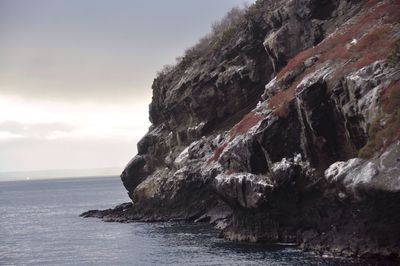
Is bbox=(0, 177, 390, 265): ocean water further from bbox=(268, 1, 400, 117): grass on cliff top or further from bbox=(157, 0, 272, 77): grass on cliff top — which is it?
bbox=(157, 0, 272, 77): grass on cliff top

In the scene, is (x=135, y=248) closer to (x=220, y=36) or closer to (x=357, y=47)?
(x=357, y=47)

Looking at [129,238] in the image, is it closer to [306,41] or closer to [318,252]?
[318,252]

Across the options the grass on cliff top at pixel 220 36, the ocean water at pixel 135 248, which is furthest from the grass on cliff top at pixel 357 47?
the grass on cliff top at pixel 220 36

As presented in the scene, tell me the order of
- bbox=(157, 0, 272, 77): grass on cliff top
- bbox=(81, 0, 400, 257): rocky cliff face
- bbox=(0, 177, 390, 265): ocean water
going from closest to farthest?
bbox=(81, 0, 400, 257): rocky cliff face < bbox=(0, 177, 390, 265): ocean water < bbox=(157, 0, 272, 77): grass on cliff top

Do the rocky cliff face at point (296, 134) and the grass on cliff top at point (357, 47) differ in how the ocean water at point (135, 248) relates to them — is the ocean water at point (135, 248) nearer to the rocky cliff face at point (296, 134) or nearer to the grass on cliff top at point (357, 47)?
the rocky cliff face at point (296, 134)

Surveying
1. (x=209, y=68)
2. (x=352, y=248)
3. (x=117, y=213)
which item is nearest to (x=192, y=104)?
(x=209, y=68)

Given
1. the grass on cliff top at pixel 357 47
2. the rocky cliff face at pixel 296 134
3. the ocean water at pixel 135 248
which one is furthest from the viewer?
the grass on cliff top at pixel 357 47

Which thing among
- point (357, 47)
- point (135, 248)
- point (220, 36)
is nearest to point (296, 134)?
point (357, 47)

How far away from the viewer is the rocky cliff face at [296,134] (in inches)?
2169

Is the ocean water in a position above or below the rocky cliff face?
below

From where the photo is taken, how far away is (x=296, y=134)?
7106 cm

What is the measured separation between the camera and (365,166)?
5278cm

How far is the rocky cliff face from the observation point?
181ft

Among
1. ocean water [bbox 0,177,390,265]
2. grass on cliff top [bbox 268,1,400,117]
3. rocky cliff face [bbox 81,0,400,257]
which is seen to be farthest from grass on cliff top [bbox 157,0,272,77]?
ocean water [bbox 0,177,390,265]
